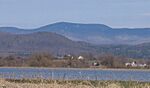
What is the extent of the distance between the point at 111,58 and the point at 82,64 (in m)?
6.61

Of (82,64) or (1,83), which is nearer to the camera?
(1,83)

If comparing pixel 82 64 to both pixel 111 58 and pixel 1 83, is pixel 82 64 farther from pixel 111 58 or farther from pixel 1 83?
pixel 1 83

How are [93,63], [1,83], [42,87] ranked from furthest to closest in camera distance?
[93,63]
[1,83]
[42,87]

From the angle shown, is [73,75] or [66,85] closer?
[66,85]

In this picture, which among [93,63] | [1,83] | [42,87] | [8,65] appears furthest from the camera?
[93,63]

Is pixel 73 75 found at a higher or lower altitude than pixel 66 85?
higher

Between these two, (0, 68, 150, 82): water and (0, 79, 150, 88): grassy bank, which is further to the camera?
(0, 68, 150, 82): water

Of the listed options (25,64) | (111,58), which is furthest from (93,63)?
(25,64)

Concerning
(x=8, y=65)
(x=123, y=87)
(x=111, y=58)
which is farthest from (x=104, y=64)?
(x=123, y=87)

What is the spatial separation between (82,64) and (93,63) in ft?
31.1

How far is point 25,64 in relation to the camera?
130375 millimetres

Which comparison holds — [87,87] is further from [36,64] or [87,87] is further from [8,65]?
[8,65]

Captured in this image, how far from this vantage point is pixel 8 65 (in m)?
128

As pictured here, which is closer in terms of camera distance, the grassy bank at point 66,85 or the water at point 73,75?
the grassy bank at point 66,85
